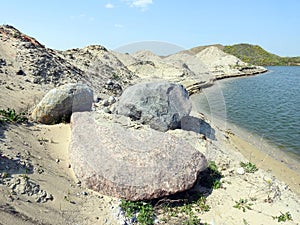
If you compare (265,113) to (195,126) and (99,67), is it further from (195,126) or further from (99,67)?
(99,67)

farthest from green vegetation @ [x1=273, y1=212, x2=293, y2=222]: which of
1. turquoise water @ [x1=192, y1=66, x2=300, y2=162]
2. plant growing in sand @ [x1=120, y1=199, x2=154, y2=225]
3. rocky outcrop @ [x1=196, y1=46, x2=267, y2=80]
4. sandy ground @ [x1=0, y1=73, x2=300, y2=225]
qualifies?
rocky outcrop @ [x1=196, y1=46, x2=267, y2=80]

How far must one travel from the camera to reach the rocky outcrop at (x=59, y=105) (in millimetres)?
8953

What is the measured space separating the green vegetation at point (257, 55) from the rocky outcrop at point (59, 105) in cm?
8411

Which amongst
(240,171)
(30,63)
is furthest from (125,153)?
(30,63)

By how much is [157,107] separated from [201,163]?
2.77 metres

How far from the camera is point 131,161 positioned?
21.6 feet

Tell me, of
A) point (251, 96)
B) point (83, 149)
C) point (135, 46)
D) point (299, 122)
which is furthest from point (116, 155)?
point (251, 96)

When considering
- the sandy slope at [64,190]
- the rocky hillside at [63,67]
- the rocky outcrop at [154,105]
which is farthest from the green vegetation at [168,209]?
the rocky hillside at [63,67]

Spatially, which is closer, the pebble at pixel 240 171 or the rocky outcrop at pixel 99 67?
the pebble at pixel 240 171

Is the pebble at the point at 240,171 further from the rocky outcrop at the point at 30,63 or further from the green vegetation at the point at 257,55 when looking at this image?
the green vegetation at the point at 257,55

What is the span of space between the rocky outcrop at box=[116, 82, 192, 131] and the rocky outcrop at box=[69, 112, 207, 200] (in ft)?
5.19

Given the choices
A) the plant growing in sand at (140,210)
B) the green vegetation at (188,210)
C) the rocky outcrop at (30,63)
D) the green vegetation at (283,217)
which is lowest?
the green vegetation at (283,217)

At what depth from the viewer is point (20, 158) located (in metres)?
6.59

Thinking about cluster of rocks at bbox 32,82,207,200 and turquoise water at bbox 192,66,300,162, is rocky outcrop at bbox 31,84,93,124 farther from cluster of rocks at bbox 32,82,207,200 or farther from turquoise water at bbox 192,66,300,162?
turquoise water at bbox 192,66,300,162
